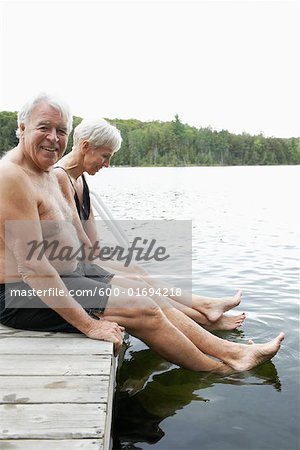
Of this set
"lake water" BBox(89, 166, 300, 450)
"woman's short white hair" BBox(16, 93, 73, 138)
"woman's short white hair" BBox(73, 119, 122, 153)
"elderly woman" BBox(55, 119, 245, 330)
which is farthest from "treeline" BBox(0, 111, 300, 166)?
"woman's short white hair" BBox(16, 93, 73, 138)

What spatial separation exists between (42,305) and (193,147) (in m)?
114

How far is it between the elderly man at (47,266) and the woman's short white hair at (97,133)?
91 cm

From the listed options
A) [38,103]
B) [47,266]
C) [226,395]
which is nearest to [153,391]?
[226,395]

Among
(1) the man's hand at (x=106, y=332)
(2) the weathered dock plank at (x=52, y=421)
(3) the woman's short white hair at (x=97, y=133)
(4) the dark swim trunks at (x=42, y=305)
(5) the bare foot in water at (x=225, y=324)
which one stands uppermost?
(3) the woman's short white hair at (x=97, y=133)

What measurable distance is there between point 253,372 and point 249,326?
1289mm

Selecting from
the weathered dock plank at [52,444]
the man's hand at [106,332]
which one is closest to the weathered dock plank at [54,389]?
the weathered dock plank at [52,444]

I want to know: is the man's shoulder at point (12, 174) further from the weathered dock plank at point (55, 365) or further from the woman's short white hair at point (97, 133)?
the woman's short white hair at point (97, 133)

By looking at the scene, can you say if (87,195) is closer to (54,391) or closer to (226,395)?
(226,395)

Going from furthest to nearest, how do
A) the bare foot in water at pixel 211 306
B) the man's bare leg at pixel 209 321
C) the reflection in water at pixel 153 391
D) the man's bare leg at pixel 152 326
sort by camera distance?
the bare foot in water at pixel 211 306 < the man's bare leg at pixel 209 321 < the reflection in water at pixel 153 391 < the man's bare leg at pixel 152 326

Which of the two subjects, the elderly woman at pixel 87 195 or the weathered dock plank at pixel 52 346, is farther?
the elderly woman at pixel 87 195

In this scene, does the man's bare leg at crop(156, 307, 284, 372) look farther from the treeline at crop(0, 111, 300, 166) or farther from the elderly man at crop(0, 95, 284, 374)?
the treeline at crop(0, 111, 300, 166)

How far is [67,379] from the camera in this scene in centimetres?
248

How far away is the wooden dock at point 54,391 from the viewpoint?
6.56 ft

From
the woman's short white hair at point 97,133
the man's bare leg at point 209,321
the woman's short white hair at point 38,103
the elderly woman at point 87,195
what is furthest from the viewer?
the man's bare leg at point 209,321
